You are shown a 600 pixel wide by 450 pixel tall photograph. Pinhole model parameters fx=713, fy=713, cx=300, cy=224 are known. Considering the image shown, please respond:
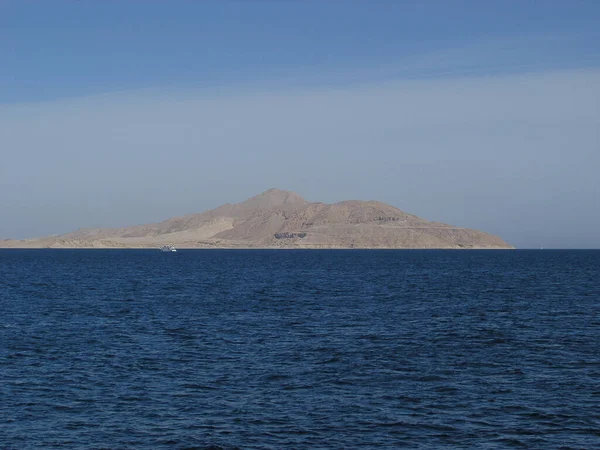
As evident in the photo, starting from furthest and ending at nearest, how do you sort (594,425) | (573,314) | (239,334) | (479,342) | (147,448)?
(573,314)
(239,334)
(479,342)
(594,425)
(147,448)

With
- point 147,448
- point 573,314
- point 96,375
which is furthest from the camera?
point 573,314

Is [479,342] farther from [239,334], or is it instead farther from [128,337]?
[128,337]

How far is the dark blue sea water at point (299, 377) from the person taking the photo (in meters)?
25.6

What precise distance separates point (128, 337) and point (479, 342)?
23.1 meters

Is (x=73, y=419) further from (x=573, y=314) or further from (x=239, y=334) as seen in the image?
(x=573, y=314)

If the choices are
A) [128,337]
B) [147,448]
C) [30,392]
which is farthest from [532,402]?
[128,337]

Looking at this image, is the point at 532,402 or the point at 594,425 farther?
the point at 532,402

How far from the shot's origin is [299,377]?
3462 cm

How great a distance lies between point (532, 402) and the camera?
29812 millimetres

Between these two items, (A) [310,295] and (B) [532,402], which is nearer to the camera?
(B) [532,402]

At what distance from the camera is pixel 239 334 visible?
4944 centimetres

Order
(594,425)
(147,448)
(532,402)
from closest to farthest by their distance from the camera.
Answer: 1. (147,448)
2. (594,425)
3. (532,402)

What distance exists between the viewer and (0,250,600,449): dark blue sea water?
84.1 feet

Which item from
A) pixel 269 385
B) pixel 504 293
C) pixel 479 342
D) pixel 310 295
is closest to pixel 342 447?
pixel 269 385
